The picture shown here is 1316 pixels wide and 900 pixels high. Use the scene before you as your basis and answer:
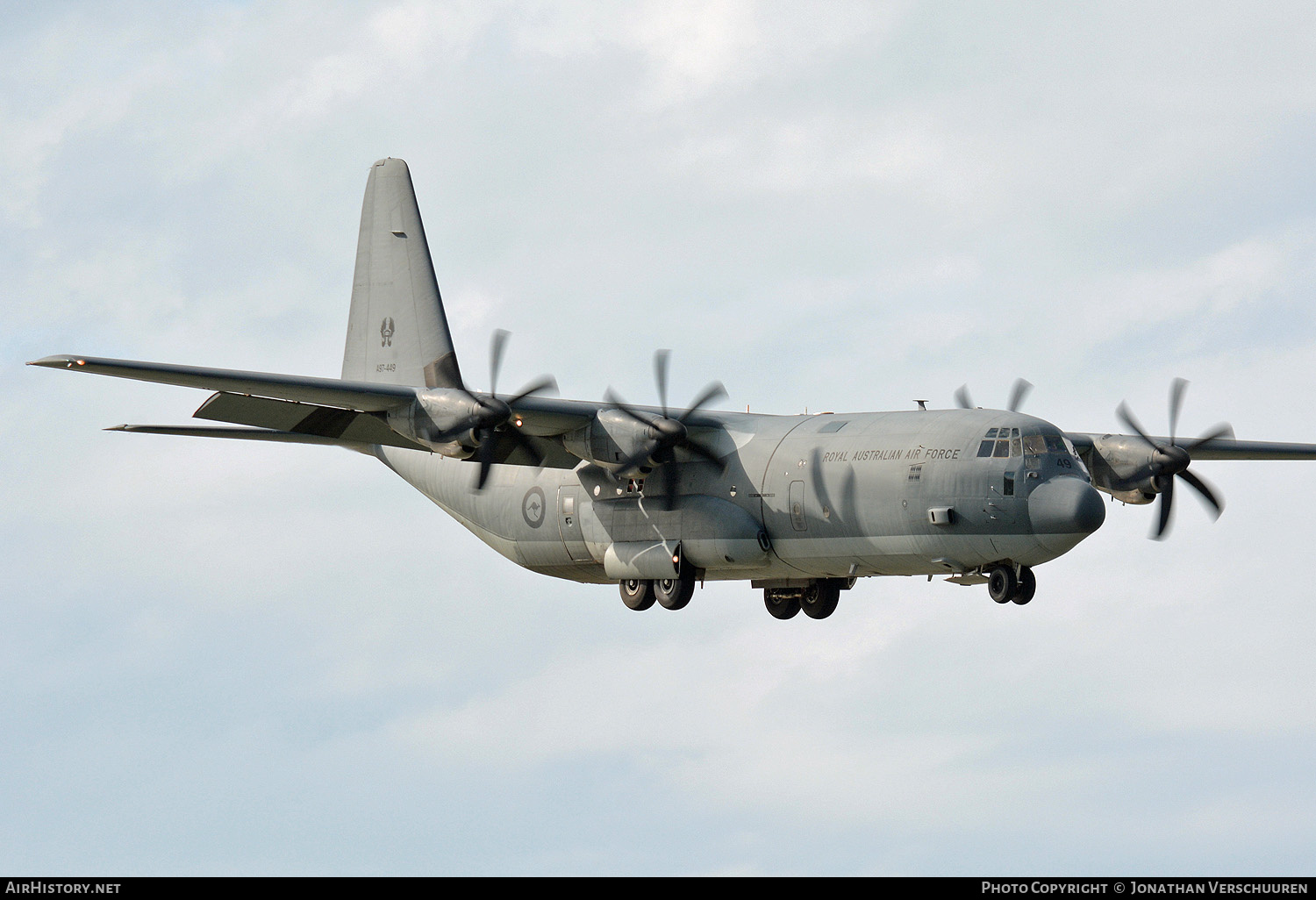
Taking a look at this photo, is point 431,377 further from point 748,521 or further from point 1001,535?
point 1001,535

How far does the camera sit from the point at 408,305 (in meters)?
30.4

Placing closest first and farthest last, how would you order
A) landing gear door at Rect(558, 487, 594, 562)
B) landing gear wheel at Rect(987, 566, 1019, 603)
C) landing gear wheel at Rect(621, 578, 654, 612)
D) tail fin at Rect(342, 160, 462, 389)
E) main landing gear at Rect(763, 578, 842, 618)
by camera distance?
landing gear wheel at Rect(987, 566, 1019, 603)
landing gear wheel at Rect(621, 578, 654, 612)
landing gear door at Rect(558, 487, 594, 562)
main landing gear at Rect(763, 578, 842, 618)
tail fin at Rect(342, 160, 462, 389)

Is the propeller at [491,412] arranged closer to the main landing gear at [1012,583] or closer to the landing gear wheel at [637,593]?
the landing gear wheel at [637,593]

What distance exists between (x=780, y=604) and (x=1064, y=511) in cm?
731

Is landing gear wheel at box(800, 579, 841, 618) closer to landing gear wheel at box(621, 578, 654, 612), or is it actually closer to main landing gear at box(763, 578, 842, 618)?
main landing gear at box(763, 578, 842, 618)

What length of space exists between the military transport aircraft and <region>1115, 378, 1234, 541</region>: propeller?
0.12ft

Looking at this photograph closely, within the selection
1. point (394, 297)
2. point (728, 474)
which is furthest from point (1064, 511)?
point (394, 297)

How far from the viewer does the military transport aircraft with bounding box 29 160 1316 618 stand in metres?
23.4

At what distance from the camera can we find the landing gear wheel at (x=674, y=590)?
26.1 meters

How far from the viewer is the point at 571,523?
27531 mm

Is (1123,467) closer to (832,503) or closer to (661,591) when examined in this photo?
(832,503)

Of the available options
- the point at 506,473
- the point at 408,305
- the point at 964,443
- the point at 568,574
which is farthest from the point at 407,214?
the point at 964,443

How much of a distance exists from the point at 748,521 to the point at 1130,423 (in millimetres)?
7047

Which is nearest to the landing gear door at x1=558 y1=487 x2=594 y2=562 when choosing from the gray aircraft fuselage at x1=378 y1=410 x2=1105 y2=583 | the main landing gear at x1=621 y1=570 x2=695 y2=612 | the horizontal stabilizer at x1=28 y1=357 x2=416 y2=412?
the gray aircraft fuselage at x1=378 y1=410 x2=1105 y2=583
